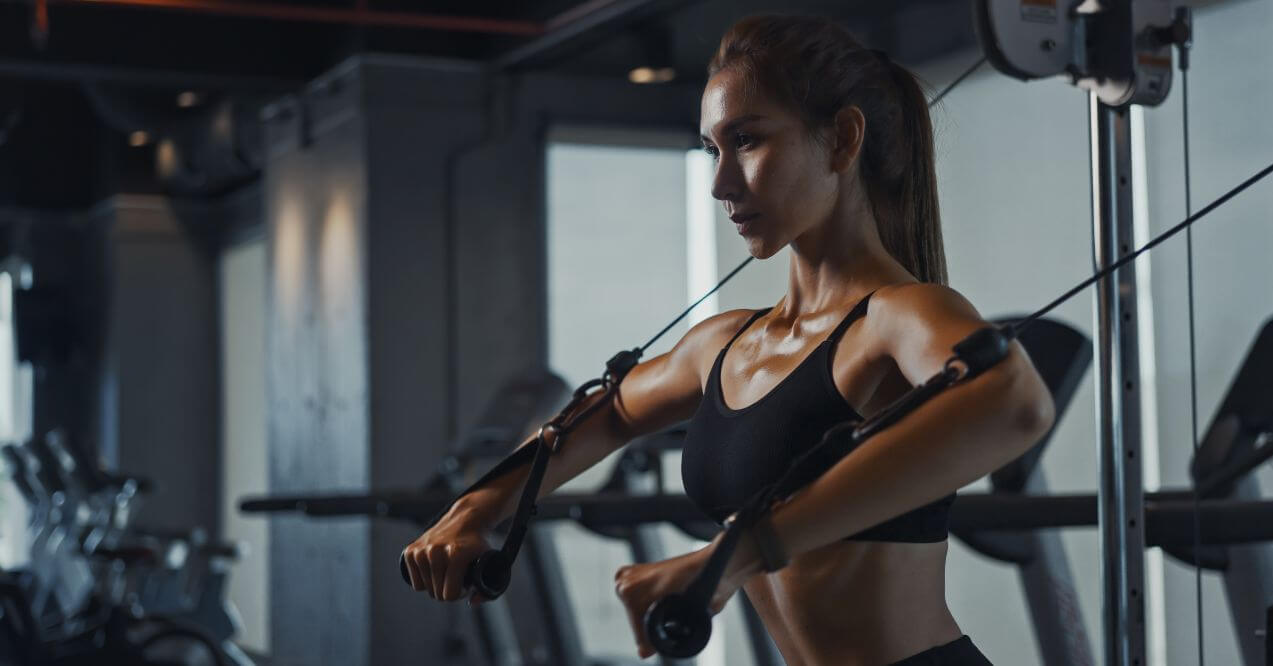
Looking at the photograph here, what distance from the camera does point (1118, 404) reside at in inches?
71.2

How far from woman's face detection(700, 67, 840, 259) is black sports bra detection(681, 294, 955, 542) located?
92 millimetres

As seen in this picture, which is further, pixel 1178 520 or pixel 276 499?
pixel 276 499

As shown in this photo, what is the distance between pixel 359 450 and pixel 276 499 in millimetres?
3119

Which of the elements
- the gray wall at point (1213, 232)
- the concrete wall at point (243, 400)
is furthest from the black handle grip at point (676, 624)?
the concrete wall at point (243, 400)

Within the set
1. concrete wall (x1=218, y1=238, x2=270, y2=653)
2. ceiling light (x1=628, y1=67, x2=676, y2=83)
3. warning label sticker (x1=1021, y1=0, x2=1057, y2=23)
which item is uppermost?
ceiling light (x1=628, y1=67, x2=676, y2=83)

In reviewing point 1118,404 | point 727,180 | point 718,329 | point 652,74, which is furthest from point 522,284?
point 727,180

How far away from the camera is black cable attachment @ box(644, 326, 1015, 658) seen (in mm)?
914

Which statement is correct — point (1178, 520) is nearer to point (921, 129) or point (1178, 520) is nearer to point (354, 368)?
point (921, 129)

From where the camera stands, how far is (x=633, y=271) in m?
7.15

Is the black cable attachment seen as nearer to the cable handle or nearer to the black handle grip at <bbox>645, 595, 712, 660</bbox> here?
the black handle grip at <bbox>645, 595, 712, 660</bbox>

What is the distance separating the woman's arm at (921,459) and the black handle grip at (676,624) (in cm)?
4

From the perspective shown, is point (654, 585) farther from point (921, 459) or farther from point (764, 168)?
point (764, 168)

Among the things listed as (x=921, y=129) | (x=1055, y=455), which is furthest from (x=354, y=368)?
(x=921, y=129)

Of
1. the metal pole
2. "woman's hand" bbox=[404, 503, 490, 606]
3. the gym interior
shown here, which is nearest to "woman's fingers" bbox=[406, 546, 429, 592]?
"woman's hand" bbox=[404, 503, 490, 606]
